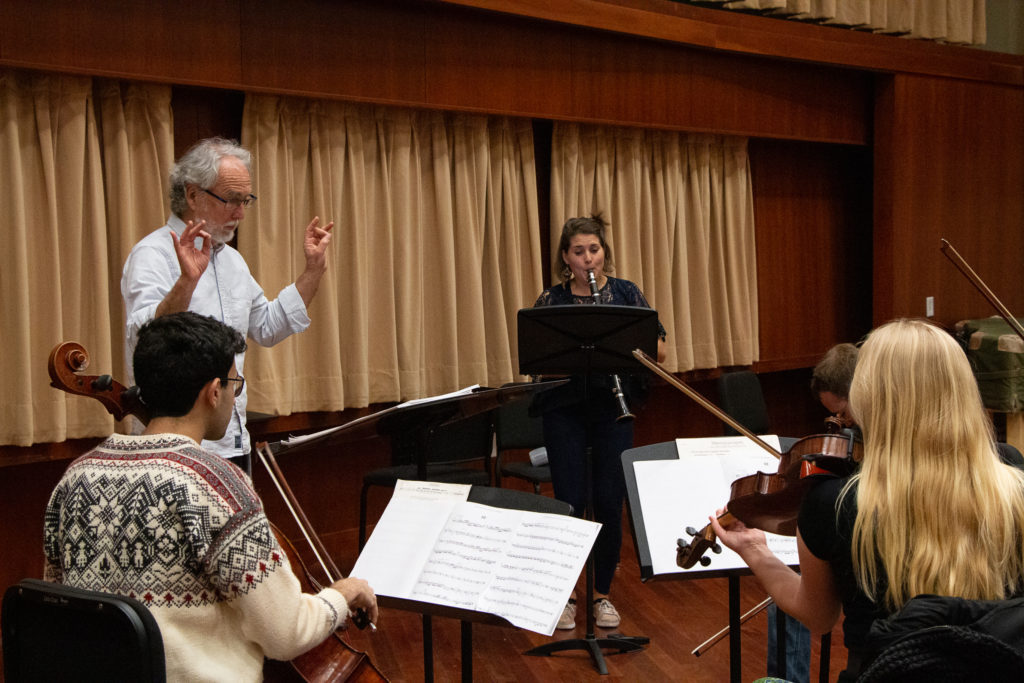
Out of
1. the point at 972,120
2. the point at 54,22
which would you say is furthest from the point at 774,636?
the point at 972,120

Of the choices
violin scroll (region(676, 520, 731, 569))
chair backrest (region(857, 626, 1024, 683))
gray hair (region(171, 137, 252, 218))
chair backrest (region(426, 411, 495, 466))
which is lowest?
chair backrest (region(426, 411, 495, 466))

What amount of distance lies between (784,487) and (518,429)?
2583mm

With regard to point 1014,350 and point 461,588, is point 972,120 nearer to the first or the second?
point 1014,350

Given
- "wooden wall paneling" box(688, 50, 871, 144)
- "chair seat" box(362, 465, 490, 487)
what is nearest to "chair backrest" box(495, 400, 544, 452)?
"chair seat" box(362, 465, 490, 487)

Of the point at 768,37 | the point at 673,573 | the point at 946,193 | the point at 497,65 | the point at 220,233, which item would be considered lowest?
the point at 673,573

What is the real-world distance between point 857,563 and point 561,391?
2.02 meters

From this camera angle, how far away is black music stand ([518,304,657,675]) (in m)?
3.08

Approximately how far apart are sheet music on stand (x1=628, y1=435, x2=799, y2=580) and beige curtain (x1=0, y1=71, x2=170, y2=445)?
2.31m

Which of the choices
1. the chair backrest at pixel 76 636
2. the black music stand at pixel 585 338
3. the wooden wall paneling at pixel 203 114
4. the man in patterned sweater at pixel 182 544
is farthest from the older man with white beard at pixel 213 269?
the wooden wall paneling at pixel 203 114

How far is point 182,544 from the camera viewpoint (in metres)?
1.52

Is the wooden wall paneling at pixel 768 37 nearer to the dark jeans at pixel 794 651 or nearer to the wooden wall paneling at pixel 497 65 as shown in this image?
the wooden wall paneling at pixel 497 65

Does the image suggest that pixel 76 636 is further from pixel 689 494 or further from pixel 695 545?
pixel 689 494

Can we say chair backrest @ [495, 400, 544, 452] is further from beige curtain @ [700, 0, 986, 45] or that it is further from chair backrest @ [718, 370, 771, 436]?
beige curtain @ [700, 0, 986, 45]

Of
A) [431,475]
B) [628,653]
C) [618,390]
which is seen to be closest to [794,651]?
[628,653]
